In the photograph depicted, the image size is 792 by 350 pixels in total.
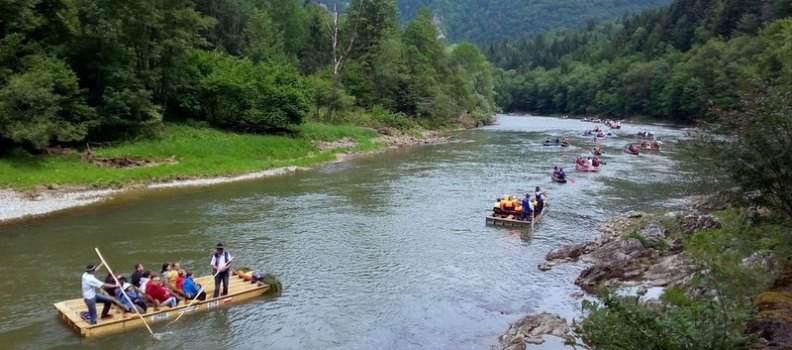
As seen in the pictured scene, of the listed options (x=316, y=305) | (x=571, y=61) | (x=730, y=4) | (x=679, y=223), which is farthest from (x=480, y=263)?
(x=571, y=61)

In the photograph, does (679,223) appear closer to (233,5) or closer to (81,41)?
(81,41)

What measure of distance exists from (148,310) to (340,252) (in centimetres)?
829

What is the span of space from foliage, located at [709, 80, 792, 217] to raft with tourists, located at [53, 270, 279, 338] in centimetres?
1366

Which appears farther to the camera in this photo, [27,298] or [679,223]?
[679,223]

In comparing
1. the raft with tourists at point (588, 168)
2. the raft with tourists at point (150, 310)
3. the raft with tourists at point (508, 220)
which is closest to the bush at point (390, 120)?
the raft with tourists at point (588, 168)

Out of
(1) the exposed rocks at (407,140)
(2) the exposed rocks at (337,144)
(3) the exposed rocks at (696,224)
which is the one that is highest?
(2) the exposed rocks at (337,144)

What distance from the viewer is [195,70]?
48.7 meters

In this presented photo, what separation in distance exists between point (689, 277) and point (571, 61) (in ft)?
588

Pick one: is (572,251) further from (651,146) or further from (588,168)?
(651,146)

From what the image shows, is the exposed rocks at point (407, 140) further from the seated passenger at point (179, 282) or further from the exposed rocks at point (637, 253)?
the seated passenger at point (179, 282)

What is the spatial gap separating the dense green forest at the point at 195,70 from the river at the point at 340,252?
8824mm

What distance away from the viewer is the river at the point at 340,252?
1523cm

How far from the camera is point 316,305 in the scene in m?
17.0

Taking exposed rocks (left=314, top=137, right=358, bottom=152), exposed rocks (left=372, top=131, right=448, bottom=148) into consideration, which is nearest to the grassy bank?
exposed rocks (left=314, top=137, right=358, bottom=152)
